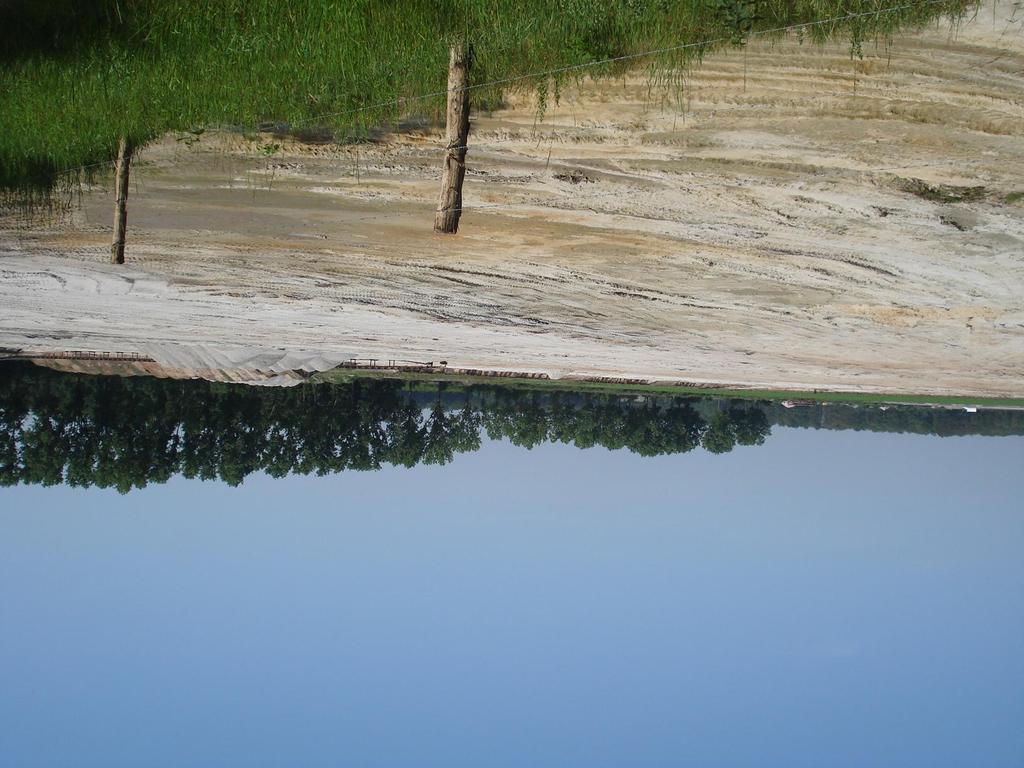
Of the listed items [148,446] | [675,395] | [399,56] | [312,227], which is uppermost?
[399,56]

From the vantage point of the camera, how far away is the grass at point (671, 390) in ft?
15.1

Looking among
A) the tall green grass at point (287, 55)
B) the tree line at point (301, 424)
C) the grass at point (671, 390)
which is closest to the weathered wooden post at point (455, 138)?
the tall green grass at point (287, 55)

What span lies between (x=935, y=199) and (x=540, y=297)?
5.65 feet

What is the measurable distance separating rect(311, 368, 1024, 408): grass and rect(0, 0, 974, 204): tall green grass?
5.52ft

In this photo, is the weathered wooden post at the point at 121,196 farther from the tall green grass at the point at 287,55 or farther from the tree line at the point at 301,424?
the tree line at the point at 301,424

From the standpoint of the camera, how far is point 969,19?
296cm

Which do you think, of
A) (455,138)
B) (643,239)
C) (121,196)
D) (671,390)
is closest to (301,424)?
(121,196)

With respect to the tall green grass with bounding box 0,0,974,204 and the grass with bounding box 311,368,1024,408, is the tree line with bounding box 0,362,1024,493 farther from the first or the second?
the tall green grass with bounding box 0,0,974,204

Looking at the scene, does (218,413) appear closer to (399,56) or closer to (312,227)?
(312,227)

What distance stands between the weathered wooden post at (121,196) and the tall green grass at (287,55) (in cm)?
6

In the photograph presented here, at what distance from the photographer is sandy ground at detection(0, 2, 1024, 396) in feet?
10.8

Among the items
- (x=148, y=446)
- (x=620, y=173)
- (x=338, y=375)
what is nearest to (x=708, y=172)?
(x=620, y=173)

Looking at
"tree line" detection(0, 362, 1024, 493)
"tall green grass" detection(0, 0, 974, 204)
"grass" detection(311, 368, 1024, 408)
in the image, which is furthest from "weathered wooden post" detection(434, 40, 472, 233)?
"tree line" detection(0, 362, 1024, 493)

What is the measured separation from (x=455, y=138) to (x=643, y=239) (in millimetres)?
934
